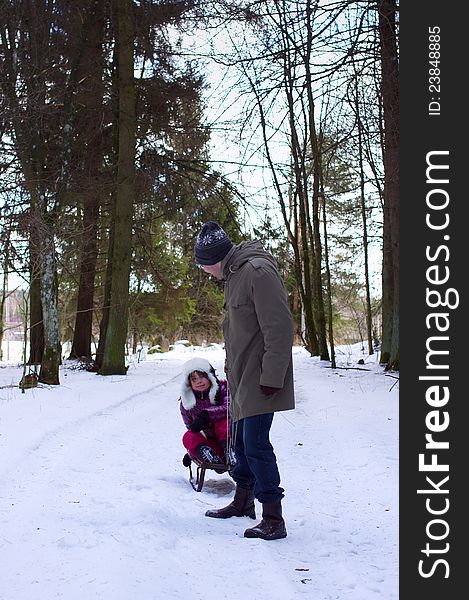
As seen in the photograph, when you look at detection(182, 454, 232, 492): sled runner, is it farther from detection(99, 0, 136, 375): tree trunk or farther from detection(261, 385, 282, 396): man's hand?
detection(99, 0, 136, 375): tree trunk

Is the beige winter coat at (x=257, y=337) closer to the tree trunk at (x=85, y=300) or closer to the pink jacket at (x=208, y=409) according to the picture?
the pink jacket at (x=208, y=409)

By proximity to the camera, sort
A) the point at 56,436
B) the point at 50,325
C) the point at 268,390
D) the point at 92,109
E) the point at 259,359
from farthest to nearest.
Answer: the point at 92,109
the point at 50,325
the point at 56,436
the point at 259,359
the point at 268,390

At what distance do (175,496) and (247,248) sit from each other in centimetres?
183

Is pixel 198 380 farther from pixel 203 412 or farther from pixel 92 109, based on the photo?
pixel 92 109

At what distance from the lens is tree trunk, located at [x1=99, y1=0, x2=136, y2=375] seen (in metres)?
14.0

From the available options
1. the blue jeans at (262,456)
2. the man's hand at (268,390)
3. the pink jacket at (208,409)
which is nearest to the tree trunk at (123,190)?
the pink jacket at (208,409)

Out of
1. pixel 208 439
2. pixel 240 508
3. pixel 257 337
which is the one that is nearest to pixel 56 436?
pixel 208 439

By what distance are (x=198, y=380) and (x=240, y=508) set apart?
1115mm

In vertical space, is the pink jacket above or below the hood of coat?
below

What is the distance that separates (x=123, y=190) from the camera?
14.0m

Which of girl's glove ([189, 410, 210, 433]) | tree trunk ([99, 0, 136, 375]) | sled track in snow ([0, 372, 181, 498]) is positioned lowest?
sled track in snow ([0, 372, 181, 498])

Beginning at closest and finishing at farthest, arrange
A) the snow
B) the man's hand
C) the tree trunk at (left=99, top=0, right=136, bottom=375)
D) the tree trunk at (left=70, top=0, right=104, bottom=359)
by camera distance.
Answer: the snow < the man's hand < the tree trunk at (left=70, top=0, right=104, bottom=359) < the tree trunk at (left=99, top=0, right=136, bottom=375)

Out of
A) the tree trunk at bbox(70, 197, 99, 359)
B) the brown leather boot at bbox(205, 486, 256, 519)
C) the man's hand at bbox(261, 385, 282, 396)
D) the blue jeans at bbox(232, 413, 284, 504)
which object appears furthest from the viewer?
the tree trunk at bbox(70, 197, 99, 359)

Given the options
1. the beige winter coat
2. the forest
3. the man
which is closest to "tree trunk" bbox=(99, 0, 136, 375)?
the forest
